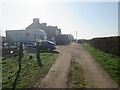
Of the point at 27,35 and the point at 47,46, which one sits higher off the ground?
the point at 27,35

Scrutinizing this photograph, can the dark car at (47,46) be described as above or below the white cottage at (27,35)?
below

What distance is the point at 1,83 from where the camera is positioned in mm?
7484

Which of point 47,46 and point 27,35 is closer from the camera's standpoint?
point 47,46

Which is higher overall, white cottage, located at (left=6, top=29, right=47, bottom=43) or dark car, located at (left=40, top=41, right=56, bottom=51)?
white cottage, located at (left=6, top=29, right=47, bottom=43)

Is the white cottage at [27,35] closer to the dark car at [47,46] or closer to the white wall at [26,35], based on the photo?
the white wall at [26,35]

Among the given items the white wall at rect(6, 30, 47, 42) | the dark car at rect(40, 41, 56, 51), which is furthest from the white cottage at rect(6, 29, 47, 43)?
the dark car at rect(40, 41, 56, 51)

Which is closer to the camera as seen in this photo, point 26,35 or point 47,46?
point 47,46

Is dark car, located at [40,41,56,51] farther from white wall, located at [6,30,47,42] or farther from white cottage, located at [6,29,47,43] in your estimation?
white wall, located at [6,30,47,42]

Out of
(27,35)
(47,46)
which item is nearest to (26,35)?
(27,35)

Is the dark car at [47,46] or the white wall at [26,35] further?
the white wall at [26,35]

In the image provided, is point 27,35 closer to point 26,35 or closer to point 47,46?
point 26,35

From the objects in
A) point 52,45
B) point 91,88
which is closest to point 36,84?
point 91,88

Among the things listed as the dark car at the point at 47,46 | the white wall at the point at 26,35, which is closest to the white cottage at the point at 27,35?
the white wall at the point at 26,35

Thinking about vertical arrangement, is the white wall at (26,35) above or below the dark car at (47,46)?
above
